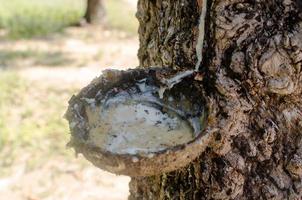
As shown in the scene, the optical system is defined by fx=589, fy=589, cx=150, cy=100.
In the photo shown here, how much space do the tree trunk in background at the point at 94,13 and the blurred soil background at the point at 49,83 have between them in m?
0.16

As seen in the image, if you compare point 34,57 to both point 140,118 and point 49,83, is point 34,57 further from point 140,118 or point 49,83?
point 140,118

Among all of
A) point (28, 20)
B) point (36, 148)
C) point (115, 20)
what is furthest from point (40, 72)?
point (115, 20)

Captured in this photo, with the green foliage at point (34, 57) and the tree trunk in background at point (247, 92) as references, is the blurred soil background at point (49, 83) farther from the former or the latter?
the tree trunk in background at point (247, 92)

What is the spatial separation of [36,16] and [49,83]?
12.3 feet

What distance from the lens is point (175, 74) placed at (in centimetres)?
193

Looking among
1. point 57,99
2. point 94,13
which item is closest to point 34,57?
point 57,99

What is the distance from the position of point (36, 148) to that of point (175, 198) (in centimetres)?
337

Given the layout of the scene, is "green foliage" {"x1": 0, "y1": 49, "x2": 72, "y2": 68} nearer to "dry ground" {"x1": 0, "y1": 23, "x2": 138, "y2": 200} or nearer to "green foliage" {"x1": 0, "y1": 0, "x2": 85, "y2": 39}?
"dry ground" {"x1": 0, "y1": 23, "x2": 138, "y2": 200}

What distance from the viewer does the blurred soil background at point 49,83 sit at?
15.8 ft

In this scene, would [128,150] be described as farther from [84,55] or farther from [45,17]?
[45,17]

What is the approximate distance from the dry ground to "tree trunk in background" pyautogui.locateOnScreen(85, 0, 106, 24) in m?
0.24

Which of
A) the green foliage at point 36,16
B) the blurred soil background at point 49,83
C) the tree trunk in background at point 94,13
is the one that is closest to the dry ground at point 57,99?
the blurred soil background at point 49,83

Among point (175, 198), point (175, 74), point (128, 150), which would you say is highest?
point (175, 74)

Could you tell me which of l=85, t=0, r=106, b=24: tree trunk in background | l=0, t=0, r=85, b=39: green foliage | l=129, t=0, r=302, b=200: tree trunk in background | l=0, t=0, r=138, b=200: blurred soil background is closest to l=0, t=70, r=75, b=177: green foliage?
l=0, t=0, r=138, b=200: blurred soil background
